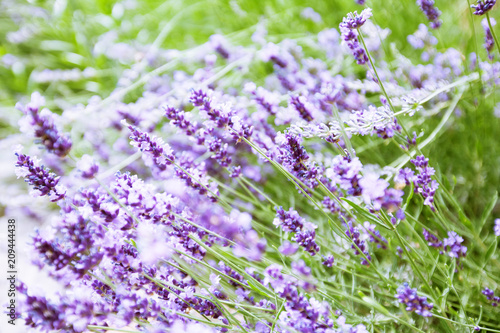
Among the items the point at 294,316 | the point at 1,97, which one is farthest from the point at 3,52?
the point at 294,316

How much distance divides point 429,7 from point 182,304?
1.11 metres

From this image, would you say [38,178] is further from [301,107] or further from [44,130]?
[301,107]

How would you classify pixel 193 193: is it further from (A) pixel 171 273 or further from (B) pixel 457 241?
(B) pixel 457 241

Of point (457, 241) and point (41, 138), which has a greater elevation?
point (41, 138)

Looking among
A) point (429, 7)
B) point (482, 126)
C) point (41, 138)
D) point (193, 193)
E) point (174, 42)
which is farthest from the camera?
point (174, 42)

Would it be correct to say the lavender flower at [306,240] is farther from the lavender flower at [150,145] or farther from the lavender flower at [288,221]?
the lavender flower at [150,145]

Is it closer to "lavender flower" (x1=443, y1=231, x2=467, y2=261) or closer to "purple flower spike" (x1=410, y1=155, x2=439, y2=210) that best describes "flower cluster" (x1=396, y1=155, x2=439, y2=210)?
"purple flower spike" (x1=410, y1=155, x2=439, y2=210)

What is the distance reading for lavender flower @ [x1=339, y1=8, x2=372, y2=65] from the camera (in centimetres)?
89

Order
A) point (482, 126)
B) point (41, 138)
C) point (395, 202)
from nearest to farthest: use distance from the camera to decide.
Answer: point (395, 202) < point (41, 138) < point (482, 126)

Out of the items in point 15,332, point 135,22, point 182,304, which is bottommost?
point 15,332

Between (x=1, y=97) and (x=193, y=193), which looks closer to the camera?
(x=193, y=193)

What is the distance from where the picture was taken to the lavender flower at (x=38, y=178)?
34.2 inches

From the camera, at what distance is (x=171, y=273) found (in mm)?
1049

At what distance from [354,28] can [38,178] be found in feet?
2.52
